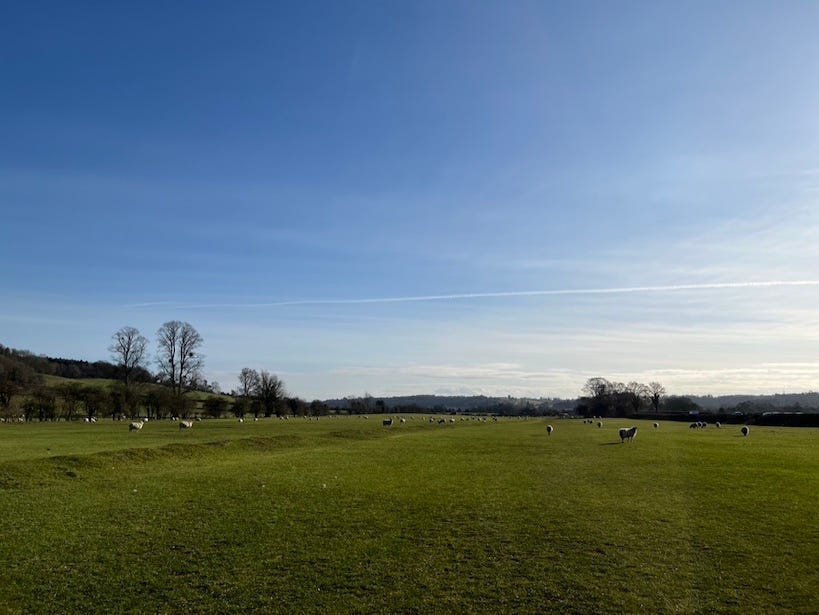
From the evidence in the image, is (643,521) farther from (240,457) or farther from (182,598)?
(240,457)

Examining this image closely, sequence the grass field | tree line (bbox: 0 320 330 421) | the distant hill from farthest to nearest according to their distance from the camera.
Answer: the distant hill
tree line (bbox: 0 320 330 421)
the grass field

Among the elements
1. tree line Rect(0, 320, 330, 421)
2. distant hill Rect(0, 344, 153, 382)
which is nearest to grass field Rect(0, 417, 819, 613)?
tree line Rect(0, 320, 330, 421)

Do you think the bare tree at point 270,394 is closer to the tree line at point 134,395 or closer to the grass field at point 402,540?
the tree line at point 134,395

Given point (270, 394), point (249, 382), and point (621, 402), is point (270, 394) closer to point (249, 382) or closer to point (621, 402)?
point (249, 382)

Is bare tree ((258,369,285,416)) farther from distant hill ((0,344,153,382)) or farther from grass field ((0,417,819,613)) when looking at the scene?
grass field ((0,417,819,613))

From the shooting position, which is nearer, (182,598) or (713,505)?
(182,598)

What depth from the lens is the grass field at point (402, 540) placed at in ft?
33.8

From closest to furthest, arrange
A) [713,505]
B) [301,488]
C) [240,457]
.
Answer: [713,505], [301,488], [240,457]

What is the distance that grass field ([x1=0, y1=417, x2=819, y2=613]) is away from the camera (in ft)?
33.8

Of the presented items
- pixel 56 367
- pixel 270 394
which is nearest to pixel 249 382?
pixel 270 394

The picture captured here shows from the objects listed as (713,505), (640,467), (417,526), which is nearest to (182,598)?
(417,526)

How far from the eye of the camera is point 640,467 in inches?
1132

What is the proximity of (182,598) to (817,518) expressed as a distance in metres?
16.5

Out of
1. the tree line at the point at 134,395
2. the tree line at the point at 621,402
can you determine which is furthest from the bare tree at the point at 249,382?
the tree line at the point at 621,402
